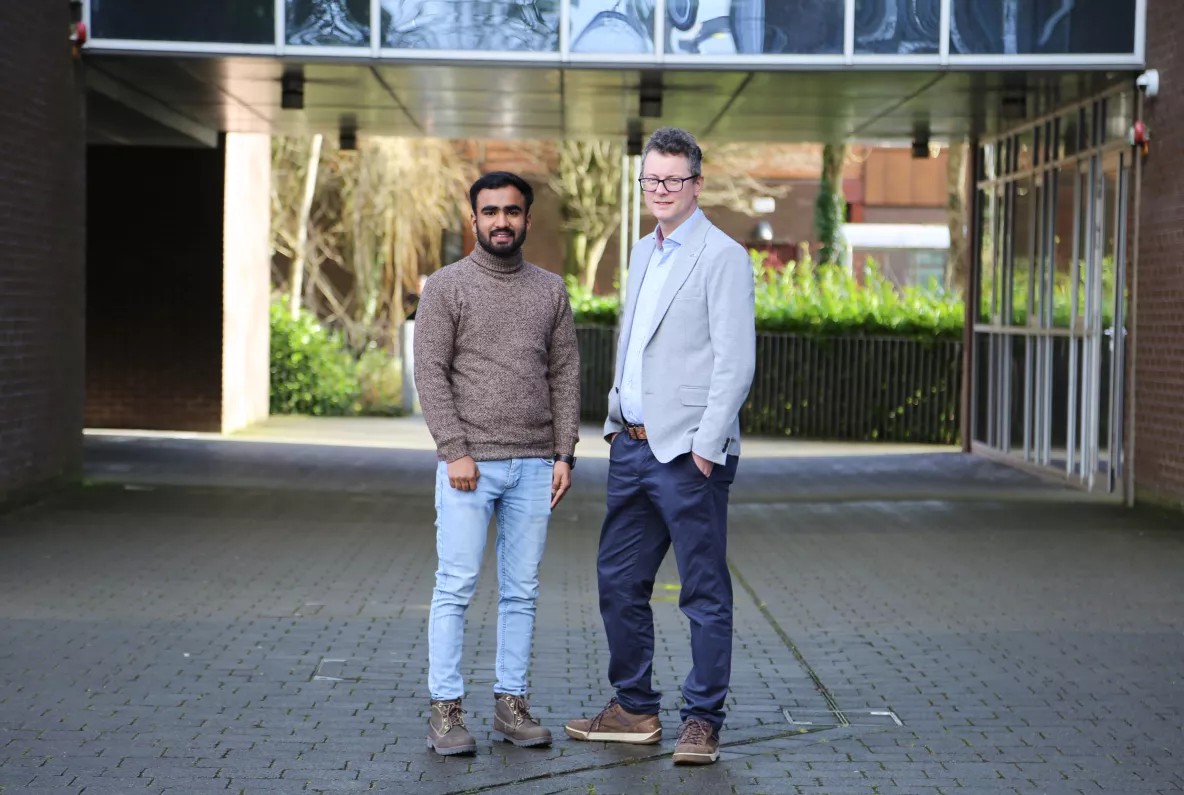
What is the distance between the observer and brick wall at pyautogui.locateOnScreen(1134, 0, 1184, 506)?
38.0 feet

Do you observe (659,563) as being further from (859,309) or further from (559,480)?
(859,309)

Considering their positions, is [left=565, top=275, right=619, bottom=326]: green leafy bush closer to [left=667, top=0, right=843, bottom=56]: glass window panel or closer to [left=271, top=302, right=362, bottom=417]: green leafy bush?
[left=271, top=302, right=362, bottom=417]: green leafy bush

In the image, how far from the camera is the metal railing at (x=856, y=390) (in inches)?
782

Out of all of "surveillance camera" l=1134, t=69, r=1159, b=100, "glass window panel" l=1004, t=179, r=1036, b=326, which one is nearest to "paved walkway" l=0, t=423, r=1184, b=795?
"surveillance camera" l=1134, t=69, r=1159, b=100

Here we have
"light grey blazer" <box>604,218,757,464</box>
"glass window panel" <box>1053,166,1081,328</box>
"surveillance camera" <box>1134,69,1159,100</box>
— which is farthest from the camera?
"glass window panel" <box>1053,166,1081,328</box>

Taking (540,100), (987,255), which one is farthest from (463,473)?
(987,255)

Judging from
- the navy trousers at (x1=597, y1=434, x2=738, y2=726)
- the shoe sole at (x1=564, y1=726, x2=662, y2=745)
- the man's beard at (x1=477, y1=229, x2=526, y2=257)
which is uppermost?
the man's beard at (x1=477, y1=229, x2=526, y2=257)

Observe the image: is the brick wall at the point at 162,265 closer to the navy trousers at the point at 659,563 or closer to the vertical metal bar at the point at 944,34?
the vertical metal bar at the point at 944,34

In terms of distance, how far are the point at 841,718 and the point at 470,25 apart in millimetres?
7762

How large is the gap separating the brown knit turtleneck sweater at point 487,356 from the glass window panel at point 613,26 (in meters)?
7.33

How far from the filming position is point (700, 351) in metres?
5.04

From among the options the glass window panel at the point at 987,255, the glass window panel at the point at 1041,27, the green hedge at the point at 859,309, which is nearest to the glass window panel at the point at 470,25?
the glass window panel at the point at 1041,27

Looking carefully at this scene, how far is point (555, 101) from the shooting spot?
14680 mm

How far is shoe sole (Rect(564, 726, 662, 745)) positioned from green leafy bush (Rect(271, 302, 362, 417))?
16647 millimetres
